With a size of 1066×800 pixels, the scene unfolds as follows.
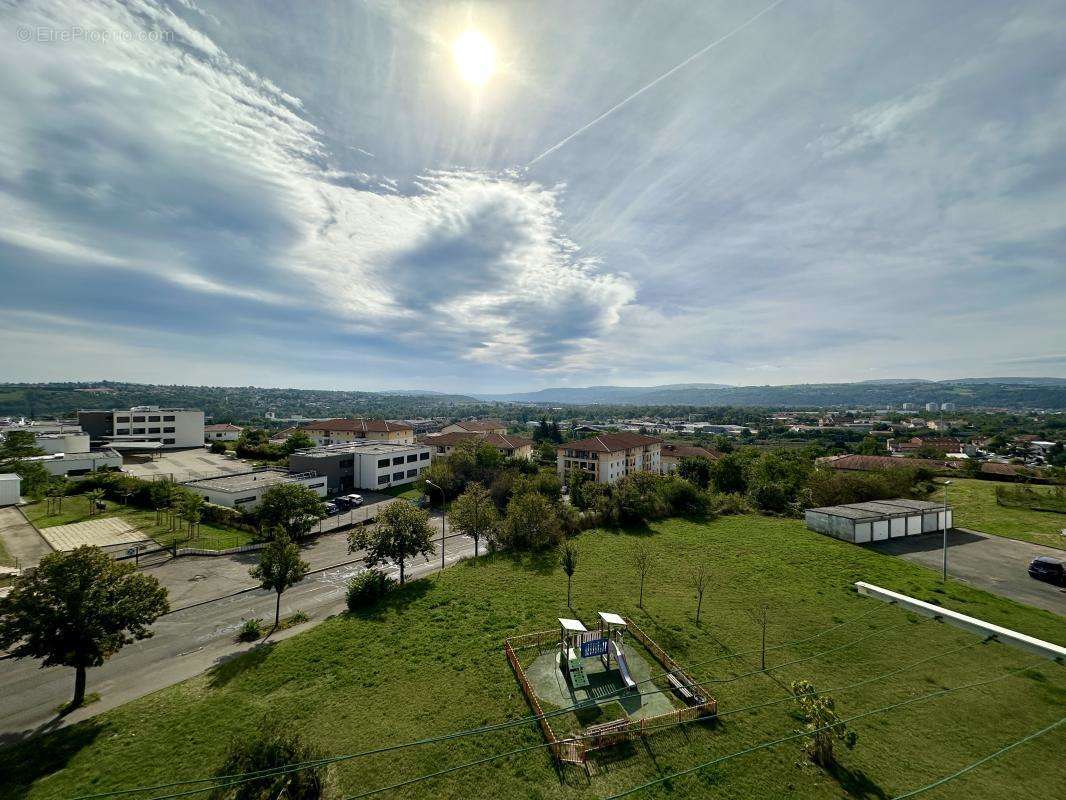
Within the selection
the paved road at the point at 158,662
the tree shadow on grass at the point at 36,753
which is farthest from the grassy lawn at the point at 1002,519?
the tree shadow on grass at the point at 36,753

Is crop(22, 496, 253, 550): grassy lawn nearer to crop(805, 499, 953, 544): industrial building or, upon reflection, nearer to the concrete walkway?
the concrete walkway

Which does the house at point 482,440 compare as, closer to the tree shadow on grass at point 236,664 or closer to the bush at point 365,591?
the bush at point 365,591

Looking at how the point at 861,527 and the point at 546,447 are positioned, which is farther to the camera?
the point at 546,447

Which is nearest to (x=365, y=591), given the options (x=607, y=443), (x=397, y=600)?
(x=397, y=600)

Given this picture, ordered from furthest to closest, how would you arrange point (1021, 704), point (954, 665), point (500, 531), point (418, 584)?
point (500, 531) → point (418, 584) → point (954, 665) → point (1021, 704)

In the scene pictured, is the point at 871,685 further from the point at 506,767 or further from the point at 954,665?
the point at 506,767

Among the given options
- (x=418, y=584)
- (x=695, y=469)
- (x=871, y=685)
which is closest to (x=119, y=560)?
(x=418, y=584)
